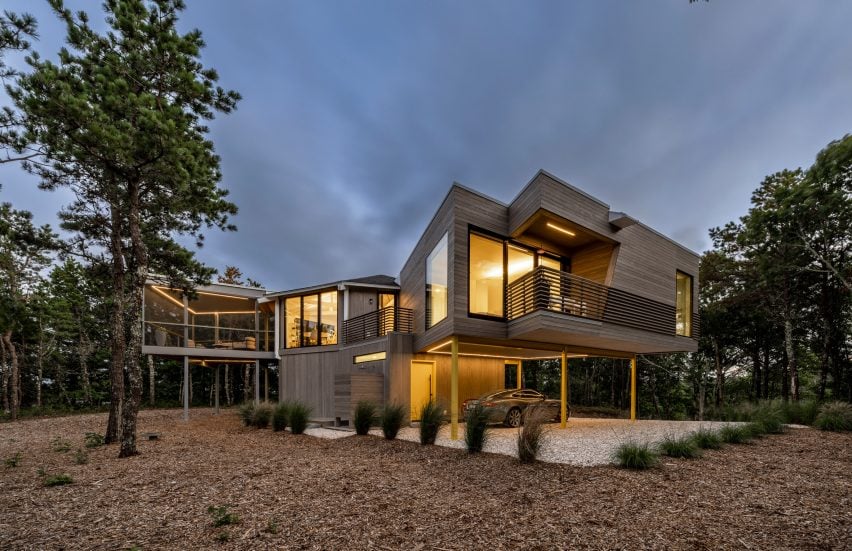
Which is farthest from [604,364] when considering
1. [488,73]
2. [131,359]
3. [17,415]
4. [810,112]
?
[17,415]

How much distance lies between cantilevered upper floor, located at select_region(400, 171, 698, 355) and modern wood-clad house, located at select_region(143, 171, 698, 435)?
0.14ft

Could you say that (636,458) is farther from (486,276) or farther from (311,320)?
(311,320)

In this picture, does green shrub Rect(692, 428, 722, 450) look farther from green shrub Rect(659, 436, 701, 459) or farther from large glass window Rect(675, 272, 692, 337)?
large glass window Rect(675, 272, 692, 337)

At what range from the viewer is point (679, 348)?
12.9 m


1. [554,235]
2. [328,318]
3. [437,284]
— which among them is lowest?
[328,318]

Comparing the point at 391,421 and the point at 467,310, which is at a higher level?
the point at 467,310

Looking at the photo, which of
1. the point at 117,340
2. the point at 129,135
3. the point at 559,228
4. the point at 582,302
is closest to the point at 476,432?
the point at 582,302

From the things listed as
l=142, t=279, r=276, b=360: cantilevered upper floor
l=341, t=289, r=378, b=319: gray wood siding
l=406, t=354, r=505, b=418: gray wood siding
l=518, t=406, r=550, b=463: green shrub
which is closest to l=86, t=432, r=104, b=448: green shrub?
l=142, t=279, r=276, b=360: cantilevered upper floor

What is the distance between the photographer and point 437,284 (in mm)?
10984

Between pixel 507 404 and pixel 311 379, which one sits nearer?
pixel 507 404

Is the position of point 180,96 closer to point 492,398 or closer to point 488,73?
point 492,398

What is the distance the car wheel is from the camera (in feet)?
36.0

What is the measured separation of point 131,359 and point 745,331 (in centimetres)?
2501

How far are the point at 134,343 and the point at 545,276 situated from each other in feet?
28.1
